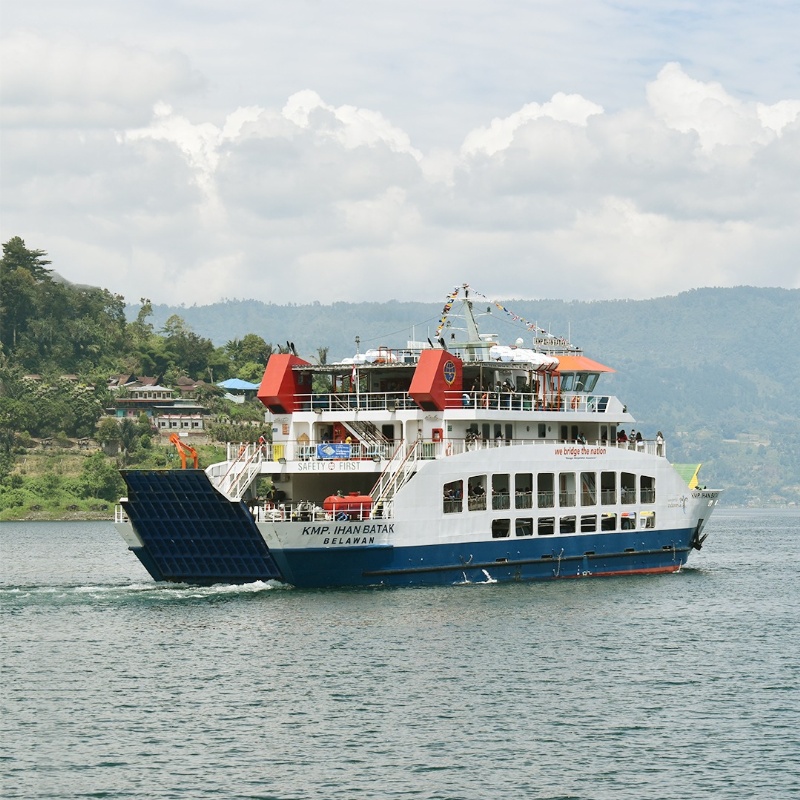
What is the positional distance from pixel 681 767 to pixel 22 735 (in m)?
13.1

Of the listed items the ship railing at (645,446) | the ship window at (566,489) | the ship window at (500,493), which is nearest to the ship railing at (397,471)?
the ship window at (500,493)

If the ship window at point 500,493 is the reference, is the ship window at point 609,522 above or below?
below

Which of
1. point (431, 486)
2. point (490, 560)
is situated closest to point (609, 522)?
point (490, 560)

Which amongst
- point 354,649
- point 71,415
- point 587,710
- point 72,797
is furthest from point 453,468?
point 71,415

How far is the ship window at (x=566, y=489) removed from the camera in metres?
55.8

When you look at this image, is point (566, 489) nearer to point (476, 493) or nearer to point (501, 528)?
point (501, 528)

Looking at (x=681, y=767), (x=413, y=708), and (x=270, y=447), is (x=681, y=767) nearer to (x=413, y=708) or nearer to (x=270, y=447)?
(x=413, y=708)

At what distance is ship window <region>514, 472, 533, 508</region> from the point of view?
2128 inches

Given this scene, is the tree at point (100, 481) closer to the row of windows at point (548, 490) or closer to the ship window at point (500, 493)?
the row of windows at point (548, 490)

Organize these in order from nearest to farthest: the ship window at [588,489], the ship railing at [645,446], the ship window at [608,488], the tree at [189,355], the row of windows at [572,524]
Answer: the row of windows at [572,524] → the ship window at [588,489] → the ship window at [608,488] → the ship railing at [645,446] → the tree at [189,355]

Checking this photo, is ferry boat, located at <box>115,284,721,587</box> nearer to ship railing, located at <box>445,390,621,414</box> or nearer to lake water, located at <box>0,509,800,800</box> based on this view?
ship railing, located at <box>445,390,621,414</box>

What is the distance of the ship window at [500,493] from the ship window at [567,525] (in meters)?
2.88

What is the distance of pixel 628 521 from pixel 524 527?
5.55m

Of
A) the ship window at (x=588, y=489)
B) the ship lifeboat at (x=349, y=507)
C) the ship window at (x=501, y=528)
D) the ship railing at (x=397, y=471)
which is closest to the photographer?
the ship lifeboat at (x=349, y=507)
